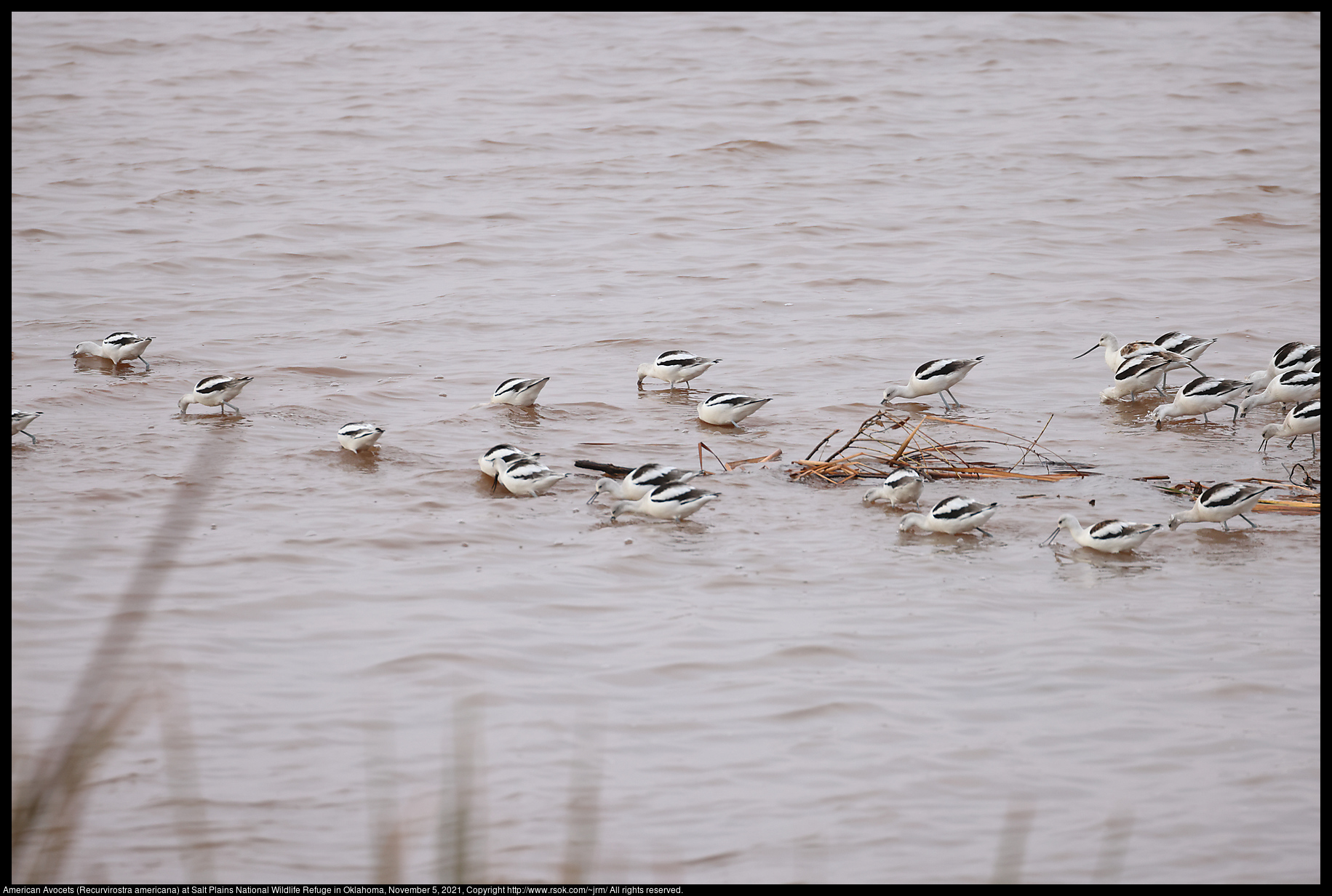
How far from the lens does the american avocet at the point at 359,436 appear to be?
9086 millimetres

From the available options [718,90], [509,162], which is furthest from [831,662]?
[718,90]

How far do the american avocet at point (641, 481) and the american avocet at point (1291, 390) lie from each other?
5134 millimetres

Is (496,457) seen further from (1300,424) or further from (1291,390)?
(1291,390)

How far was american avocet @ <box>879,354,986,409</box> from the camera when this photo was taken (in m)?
10.7

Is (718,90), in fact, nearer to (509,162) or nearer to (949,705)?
(509,162)

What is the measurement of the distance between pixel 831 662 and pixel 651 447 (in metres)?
4.17

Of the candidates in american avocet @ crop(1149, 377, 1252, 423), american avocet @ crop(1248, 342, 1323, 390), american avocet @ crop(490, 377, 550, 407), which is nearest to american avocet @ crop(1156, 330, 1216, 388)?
american avocet @ crop(1248, 342, 1323, 390)

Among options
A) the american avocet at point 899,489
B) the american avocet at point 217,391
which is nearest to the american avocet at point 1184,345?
the american avocet at point 899,489

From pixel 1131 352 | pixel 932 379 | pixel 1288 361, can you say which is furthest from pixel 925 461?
pixel 1288 361

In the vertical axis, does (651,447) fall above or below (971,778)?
below

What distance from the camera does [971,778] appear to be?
489 cm

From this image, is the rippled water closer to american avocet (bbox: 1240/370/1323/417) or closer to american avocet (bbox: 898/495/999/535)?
american avocet (bbox: 898/495/999/535)
